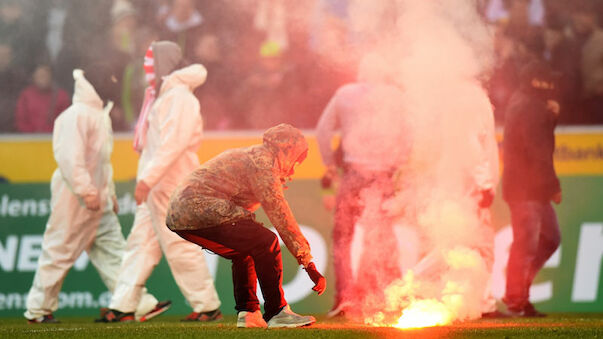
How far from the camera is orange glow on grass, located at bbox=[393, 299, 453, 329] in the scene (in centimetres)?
658

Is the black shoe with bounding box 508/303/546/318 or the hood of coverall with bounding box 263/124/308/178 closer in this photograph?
the hood of coverall with bounding box 263/124/308/178

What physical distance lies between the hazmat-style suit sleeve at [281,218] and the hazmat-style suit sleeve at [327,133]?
2.89 m

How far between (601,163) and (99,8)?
16.9 ft

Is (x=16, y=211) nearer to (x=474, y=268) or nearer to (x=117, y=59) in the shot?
(x=117, y=59)

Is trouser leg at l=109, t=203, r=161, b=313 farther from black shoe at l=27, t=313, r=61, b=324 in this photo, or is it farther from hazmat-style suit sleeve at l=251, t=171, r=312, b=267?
hazmat-style suit sleeve at l=251, t=171, r=312, b=267

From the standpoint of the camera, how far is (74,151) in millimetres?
8133

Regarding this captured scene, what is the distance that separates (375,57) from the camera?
858 cm

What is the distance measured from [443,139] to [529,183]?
110 cm

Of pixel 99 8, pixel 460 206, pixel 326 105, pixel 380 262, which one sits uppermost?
pixel 99 8

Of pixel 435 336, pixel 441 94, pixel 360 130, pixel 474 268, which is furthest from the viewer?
pixel 360 130

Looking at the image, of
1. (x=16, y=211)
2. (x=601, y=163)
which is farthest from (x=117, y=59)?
(x=601, y=163)

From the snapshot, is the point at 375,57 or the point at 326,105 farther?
the point at 326,105

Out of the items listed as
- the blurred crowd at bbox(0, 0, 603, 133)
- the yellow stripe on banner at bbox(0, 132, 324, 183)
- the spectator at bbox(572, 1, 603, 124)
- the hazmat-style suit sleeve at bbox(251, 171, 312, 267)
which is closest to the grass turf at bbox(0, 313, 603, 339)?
the hazmat-style suit sleeve at bbox(251, 171, 312, 267)

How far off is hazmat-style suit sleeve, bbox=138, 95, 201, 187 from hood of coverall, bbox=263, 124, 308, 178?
5.91 ft
